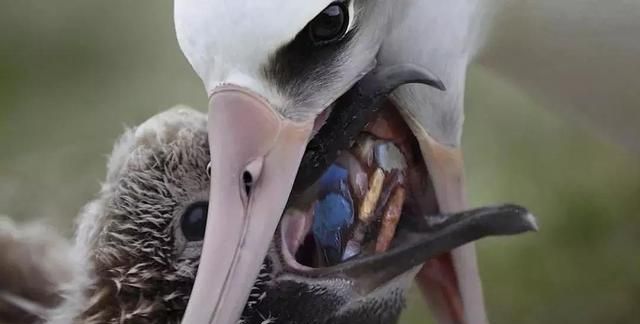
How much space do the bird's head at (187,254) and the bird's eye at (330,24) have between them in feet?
0.40

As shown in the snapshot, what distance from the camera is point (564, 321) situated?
34.9 inches

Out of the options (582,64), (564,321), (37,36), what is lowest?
(564,321)

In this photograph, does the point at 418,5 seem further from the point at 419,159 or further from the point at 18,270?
the point at 18,270

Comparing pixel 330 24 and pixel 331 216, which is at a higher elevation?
pixel 330 24

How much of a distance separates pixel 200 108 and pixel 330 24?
0.27m

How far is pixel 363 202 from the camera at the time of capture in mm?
680

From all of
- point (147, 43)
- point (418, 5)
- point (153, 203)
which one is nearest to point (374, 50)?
point (418, 5)

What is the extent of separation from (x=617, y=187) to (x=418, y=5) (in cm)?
37

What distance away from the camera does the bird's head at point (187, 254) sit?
0.64 meters

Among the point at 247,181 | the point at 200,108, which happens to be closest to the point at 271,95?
the point at 247,181

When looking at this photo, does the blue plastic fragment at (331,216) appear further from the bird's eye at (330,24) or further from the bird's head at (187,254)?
the bird's eye at (330,24)

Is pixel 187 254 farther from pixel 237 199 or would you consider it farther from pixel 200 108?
pixel 200 108

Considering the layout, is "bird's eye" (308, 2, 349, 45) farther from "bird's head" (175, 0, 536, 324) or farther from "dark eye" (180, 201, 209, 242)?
"dark eye" (180, 201, 209, 242)

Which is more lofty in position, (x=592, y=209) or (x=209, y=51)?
(x=209, y=51)
